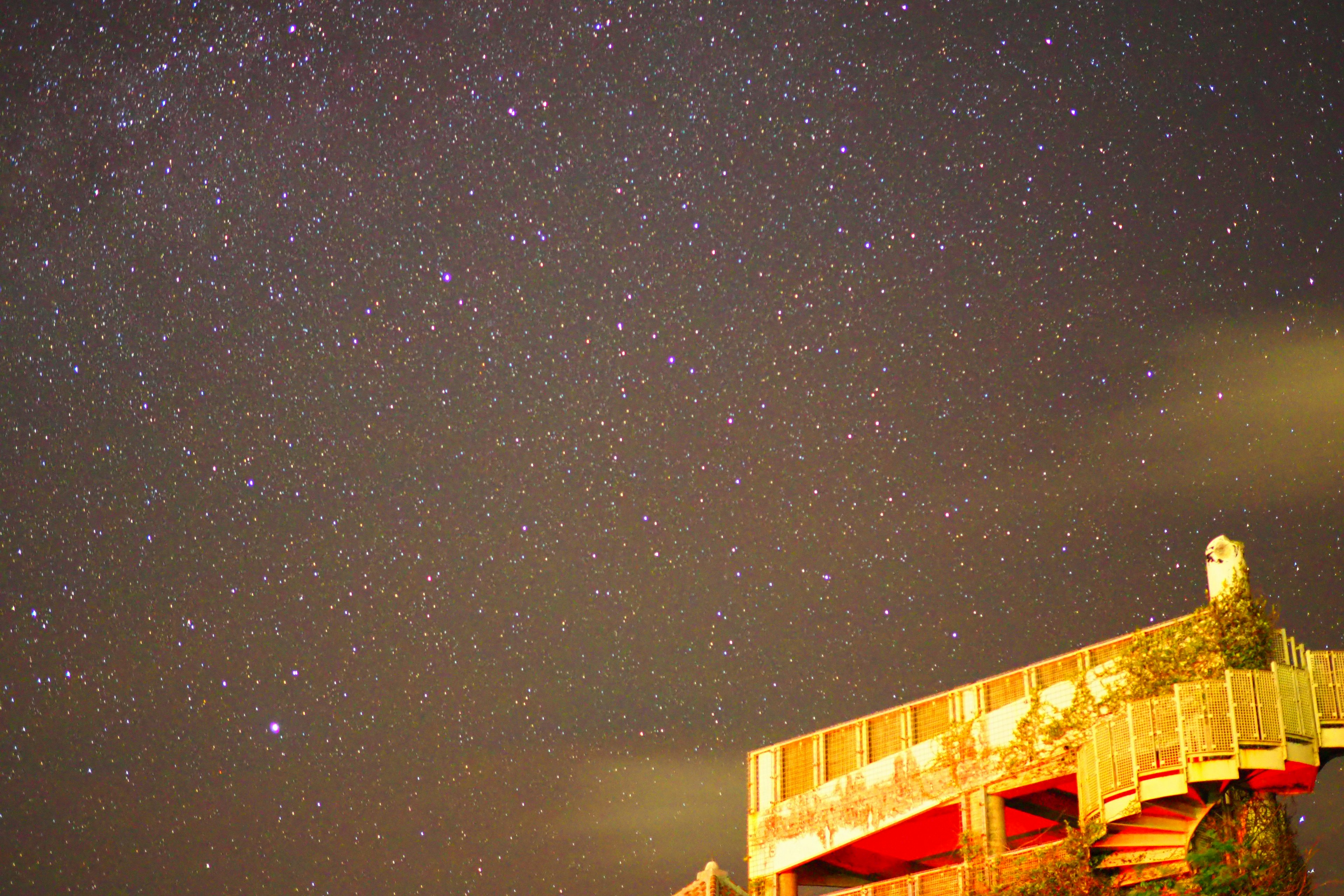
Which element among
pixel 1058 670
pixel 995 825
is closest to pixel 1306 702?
pixel 1058 670

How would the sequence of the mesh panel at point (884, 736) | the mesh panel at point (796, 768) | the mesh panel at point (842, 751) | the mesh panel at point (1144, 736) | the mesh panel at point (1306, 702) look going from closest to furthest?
1. the mesh panel at point (1306, 702)
2. the mesh panel at point (1144, 736)
3. the mesh panel at point (884, 736)
4. the mesh panel at point (842, 751)
5. the mesh panel at point (796, 768)

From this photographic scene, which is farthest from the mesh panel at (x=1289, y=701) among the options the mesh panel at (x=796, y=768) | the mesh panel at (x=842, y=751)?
the mesh panel at (x=796, y=768)

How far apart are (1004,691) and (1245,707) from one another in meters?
6.93

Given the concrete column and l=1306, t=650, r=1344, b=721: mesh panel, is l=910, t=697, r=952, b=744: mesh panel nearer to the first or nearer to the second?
the concrete column

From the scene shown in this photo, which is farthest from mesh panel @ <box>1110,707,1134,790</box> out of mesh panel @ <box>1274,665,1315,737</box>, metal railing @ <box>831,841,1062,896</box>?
mesh panel @ <box>1274,665,1315,737</box>

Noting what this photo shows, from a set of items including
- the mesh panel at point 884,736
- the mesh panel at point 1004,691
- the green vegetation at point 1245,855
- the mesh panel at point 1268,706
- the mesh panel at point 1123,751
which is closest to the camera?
the green vegetation at point 1245,855

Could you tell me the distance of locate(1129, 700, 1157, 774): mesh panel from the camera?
2758cm

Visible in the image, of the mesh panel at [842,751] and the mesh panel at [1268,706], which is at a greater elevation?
the mesh panel at [842,751]

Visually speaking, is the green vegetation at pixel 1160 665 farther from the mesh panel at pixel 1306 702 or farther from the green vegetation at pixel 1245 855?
the green vegetation at pixel 1245 855

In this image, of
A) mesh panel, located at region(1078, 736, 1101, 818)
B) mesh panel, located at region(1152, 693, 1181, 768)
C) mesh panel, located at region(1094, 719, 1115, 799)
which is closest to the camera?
mesh panel, located at region(1152, 693, 1181, 768)

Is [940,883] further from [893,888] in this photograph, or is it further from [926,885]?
[893,888]

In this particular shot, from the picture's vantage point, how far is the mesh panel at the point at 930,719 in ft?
112

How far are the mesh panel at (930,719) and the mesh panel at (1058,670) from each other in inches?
105

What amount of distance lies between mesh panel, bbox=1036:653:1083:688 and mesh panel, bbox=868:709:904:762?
13.5ft
